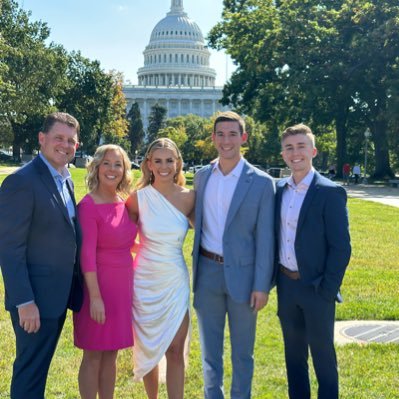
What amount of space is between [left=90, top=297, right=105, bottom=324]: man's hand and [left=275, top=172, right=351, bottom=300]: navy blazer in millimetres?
1445

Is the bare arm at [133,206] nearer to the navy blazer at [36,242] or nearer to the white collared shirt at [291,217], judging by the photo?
the navy blazer at [36,242]

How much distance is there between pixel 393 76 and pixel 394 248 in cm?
2523

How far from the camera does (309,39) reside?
33281 millimetres

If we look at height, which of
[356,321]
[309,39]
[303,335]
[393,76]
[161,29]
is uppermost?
[161,29]

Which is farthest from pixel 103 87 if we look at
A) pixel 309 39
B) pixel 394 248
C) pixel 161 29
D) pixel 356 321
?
pixel 161 29

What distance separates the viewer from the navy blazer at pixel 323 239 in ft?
12.8

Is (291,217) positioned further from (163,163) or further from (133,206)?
(133,206)

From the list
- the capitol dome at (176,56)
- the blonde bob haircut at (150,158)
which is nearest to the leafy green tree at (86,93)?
the blonde bob haircut at (150,158)

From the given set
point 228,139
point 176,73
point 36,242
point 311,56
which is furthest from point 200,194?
point 176,73

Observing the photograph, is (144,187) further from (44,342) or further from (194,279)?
(44,342)

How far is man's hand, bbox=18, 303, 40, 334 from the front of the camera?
A: 3594 millimetres


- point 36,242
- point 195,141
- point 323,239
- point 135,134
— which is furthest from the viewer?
point 135,134

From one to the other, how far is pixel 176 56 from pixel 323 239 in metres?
139

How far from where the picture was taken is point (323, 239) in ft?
13.0
